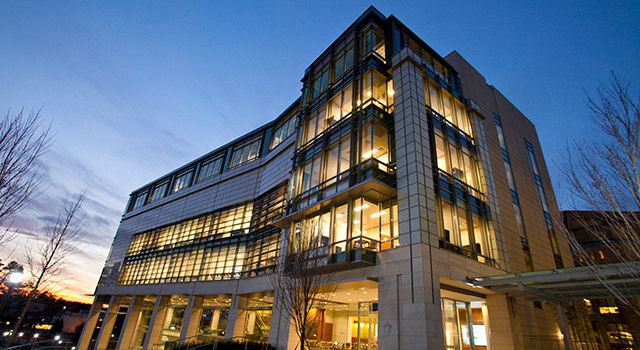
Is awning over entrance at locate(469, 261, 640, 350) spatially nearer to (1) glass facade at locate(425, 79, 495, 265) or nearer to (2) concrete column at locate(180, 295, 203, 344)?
(1) glass facade at locate(425, 79, 495, 265)

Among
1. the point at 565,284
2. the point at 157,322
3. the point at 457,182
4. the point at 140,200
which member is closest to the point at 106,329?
the point at 157,322

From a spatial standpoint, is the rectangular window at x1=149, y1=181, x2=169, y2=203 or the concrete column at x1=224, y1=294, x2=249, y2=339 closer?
the concrete column at x1=224, y1=294, x2=249, y2=339

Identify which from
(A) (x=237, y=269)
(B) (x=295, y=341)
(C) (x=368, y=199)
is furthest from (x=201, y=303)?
(C) (x=368, y=199)

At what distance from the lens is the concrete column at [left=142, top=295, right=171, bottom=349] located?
102ft

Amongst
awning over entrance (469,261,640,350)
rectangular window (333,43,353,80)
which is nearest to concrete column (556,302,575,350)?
awning over entrance (469,261,640,350)

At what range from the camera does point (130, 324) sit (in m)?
36.0

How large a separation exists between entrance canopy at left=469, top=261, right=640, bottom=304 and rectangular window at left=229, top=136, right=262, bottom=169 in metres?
27.3

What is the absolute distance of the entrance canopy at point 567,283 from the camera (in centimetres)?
1009

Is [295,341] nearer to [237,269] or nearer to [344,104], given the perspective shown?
[237,269]

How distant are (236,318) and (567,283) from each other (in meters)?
23.2

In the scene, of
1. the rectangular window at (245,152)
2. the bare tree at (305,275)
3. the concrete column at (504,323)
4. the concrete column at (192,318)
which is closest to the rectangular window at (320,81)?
the bare tree at (305,275)

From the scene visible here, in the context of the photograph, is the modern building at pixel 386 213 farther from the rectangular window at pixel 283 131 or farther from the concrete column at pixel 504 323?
the rectangular window at pixel 283 131

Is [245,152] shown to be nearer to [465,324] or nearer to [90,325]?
[465,324]

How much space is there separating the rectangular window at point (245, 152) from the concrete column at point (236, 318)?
1557cm
